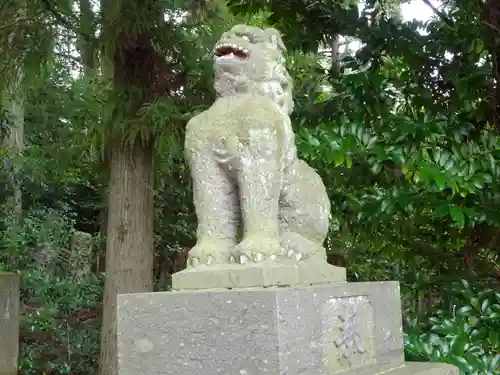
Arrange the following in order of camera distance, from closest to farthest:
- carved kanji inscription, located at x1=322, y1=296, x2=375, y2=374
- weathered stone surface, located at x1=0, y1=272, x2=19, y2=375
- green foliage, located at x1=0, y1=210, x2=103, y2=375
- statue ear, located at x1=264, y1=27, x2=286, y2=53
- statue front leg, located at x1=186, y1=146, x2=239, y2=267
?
carved kanji inscription, located at x1=322, y1=296, x2=375, y2=374
statue front leg, located at x1=186, y1=146, x2=239, y2=267
statue ear, located at x1=264, y1=27, x2=286, y2=53
weathered stone surface, located at x1=0, y1=272, x2=19, y2=375
green foliage, located at x1=0, y1=210, x2=103, y2=375

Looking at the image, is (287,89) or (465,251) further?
(465,251)

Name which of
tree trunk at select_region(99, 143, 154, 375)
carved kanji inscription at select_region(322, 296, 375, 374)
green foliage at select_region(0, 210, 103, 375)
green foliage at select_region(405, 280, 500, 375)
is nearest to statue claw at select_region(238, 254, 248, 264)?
carved kanji inscription at select_region(322, 296, 375, 374)

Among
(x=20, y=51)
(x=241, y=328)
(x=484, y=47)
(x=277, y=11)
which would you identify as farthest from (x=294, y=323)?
(x=20, y=51)

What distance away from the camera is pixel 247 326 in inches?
74.3

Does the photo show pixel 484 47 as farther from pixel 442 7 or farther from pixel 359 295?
pixel 359 295

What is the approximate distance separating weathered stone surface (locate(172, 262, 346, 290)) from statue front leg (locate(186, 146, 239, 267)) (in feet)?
0.56

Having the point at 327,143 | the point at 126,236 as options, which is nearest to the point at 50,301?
the point at 126,236

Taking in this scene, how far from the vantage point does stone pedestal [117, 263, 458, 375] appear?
1.87m

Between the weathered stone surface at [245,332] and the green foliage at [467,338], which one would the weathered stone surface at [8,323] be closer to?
the weathered stone surface at [245,332]

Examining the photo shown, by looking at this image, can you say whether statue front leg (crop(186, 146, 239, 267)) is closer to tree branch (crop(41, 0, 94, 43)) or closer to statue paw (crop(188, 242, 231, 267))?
statue paw (crop(188, 242, 231, 267))

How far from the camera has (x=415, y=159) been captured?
277 centimetres

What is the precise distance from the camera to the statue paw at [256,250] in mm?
2059

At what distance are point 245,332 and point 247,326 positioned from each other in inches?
0.7

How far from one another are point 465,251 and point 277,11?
1.71 m
